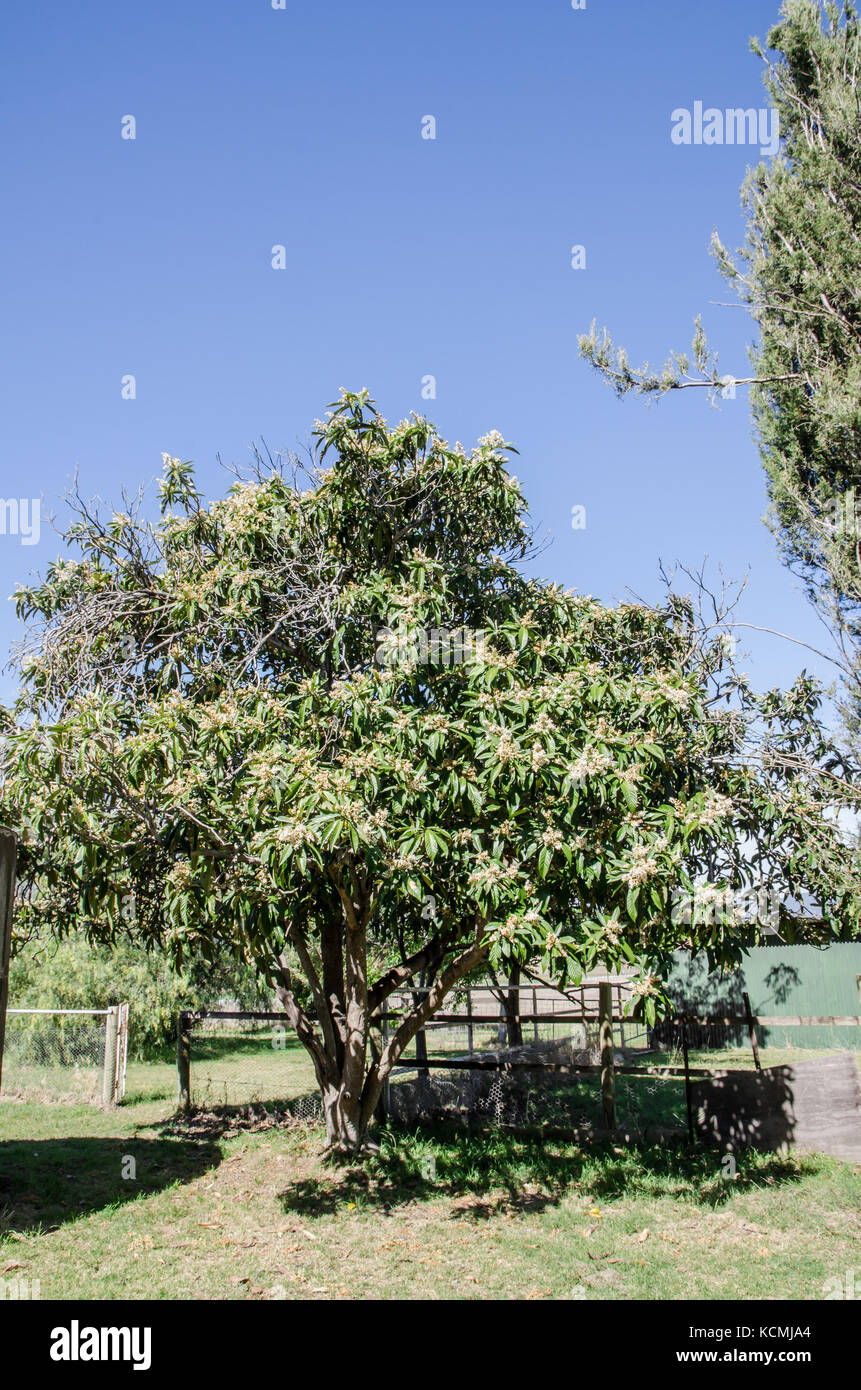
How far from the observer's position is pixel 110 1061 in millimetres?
12141

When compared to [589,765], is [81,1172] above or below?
below

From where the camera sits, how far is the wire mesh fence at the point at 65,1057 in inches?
485

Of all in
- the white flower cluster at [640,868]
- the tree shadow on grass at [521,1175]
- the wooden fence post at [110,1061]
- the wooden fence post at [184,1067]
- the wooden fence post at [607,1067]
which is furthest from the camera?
the wooden fence post at [110,1061]

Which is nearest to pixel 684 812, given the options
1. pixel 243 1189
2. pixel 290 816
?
pixel 290 816

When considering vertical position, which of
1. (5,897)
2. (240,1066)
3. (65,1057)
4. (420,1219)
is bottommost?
(240,1066)

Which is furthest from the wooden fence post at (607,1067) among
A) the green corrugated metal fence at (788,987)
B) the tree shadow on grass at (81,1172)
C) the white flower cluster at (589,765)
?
the green corrugated metal fence at (788,987)

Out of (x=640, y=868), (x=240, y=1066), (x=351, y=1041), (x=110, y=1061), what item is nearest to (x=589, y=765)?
(x=640, y=868)

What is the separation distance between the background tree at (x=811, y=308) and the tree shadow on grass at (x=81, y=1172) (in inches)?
284

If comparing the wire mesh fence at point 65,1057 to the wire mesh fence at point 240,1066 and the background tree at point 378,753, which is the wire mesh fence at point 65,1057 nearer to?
the wire mesh fence at point 240,1066

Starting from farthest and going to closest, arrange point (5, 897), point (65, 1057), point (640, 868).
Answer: point (65, 1057), point (5, 897), point (640, 868)

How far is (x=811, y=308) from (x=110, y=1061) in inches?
478

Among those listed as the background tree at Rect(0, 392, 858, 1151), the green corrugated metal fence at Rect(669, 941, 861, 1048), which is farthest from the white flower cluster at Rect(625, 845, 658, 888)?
the green corrugated metal fence at Rect(669, 941, 861, 1048)

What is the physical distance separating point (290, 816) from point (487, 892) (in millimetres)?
1364

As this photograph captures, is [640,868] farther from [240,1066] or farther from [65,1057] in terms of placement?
[240,1066]
